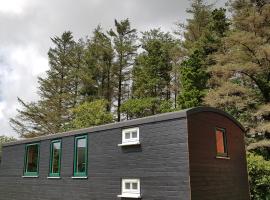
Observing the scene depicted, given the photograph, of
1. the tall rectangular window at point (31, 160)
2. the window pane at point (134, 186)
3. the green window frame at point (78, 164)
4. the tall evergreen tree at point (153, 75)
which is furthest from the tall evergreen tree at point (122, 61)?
the window pane at point (134, 186)

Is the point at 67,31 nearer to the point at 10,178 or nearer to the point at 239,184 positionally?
the point at 10,178

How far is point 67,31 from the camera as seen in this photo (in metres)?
33.3

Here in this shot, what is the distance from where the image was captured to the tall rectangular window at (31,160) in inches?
501

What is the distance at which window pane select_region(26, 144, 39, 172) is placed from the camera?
12.8 m

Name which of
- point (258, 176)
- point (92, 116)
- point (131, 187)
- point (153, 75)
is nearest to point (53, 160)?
point (131, 187)

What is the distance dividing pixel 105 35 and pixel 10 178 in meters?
19.1

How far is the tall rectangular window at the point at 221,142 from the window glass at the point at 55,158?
231 inches

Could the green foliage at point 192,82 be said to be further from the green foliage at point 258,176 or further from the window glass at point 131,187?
the window glass at point 131,187

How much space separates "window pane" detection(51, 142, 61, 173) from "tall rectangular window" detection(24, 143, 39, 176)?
43.5 inches

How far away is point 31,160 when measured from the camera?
42.7 feet

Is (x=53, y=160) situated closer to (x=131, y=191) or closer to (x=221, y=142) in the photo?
(x=131, y=191)

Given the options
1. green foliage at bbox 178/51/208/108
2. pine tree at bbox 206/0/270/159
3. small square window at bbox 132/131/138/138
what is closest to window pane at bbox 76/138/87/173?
small square window at bbox 132/131/138/138

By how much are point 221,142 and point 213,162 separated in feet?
3.88

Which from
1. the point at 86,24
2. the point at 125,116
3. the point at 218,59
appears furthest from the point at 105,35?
the point at 218,59
